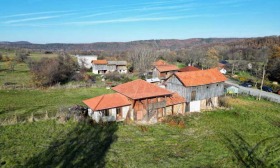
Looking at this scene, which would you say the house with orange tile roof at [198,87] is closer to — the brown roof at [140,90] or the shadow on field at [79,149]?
the brown roof at [140,90]

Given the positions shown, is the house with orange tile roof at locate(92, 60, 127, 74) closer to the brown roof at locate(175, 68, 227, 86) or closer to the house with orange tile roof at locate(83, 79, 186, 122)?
the brown roof at locate(175, 68, 227, 86)

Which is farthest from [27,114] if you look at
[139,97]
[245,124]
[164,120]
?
[245,124]

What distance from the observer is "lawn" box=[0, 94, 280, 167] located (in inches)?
664

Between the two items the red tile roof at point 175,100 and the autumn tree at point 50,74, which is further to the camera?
the autumn tree at point 50,74

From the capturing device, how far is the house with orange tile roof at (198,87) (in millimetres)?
31422

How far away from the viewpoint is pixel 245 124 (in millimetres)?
27547

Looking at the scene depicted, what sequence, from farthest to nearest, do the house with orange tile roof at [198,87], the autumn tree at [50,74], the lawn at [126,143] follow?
the autumn tree at [50,74], the house with orange tile roof at [198,87], the lawn at [126,143]

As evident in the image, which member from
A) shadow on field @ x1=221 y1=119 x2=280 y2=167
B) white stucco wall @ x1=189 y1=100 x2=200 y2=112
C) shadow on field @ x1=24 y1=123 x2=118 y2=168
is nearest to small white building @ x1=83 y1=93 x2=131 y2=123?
shadow on field @ x1=24 y1=123 x2=118 y2=168

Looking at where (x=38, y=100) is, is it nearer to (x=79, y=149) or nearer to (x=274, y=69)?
(x=79, y=149)

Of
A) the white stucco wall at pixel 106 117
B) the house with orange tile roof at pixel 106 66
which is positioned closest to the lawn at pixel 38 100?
the white stucco wall at pixel 106 117

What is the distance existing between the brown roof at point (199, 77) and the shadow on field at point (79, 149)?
12974 millimetres

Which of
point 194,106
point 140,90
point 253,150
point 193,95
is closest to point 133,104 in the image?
point 140,90

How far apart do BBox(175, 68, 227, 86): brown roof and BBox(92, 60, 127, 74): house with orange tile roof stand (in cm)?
4345

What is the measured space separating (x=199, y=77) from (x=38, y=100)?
24522mm
